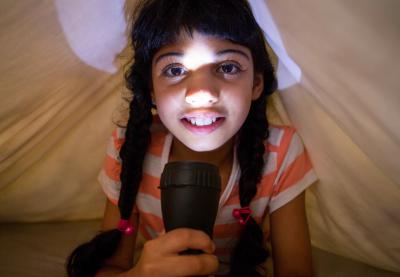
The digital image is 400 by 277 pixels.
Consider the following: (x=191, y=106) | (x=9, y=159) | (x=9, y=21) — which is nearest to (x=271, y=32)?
(x=191, y=106)

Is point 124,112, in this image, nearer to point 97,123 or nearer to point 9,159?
point 97,123

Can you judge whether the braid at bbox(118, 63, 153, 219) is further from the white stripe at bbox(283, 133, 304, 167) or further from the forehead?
the white stripe at bbox(283, 133, 304, 167)

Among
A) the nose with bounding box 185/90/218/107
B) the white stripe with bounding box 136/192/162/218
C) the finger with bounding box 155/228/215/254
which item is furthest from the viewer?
the white stripe with bounding box 136/192/162/218

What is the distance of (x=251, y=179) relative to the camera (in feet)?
2.47

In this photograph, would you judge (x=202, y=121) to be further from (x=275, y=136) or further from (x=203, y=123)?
(x=275, y=136)

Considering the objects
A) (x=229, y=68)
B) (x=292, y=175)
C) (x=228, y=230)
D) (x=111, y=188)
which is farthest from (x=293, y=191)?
(x=111, y=188)

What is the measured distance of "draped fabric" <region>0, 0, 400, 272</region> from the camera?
51 cm

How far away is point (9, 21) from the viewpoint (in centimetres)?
63

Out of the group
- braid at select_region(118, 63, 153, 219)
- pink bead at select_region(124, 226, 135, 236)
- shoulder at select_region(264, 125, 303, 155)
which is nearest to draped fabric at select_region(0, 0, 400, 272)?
shoulder at select_region(264, 125, 303, 155)

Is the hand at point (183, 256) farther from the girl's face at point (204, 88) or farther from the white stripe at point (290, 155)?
the white stripe at point (290, 155)

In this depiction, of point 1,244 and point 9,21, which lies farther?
point 1,244

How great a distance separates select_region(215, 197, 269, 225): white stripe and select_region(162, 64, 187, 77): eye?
31cm

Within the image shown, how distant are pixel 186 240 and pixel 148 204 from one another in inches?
16.2

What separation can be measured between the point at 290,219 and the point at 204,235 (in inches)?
14.1
